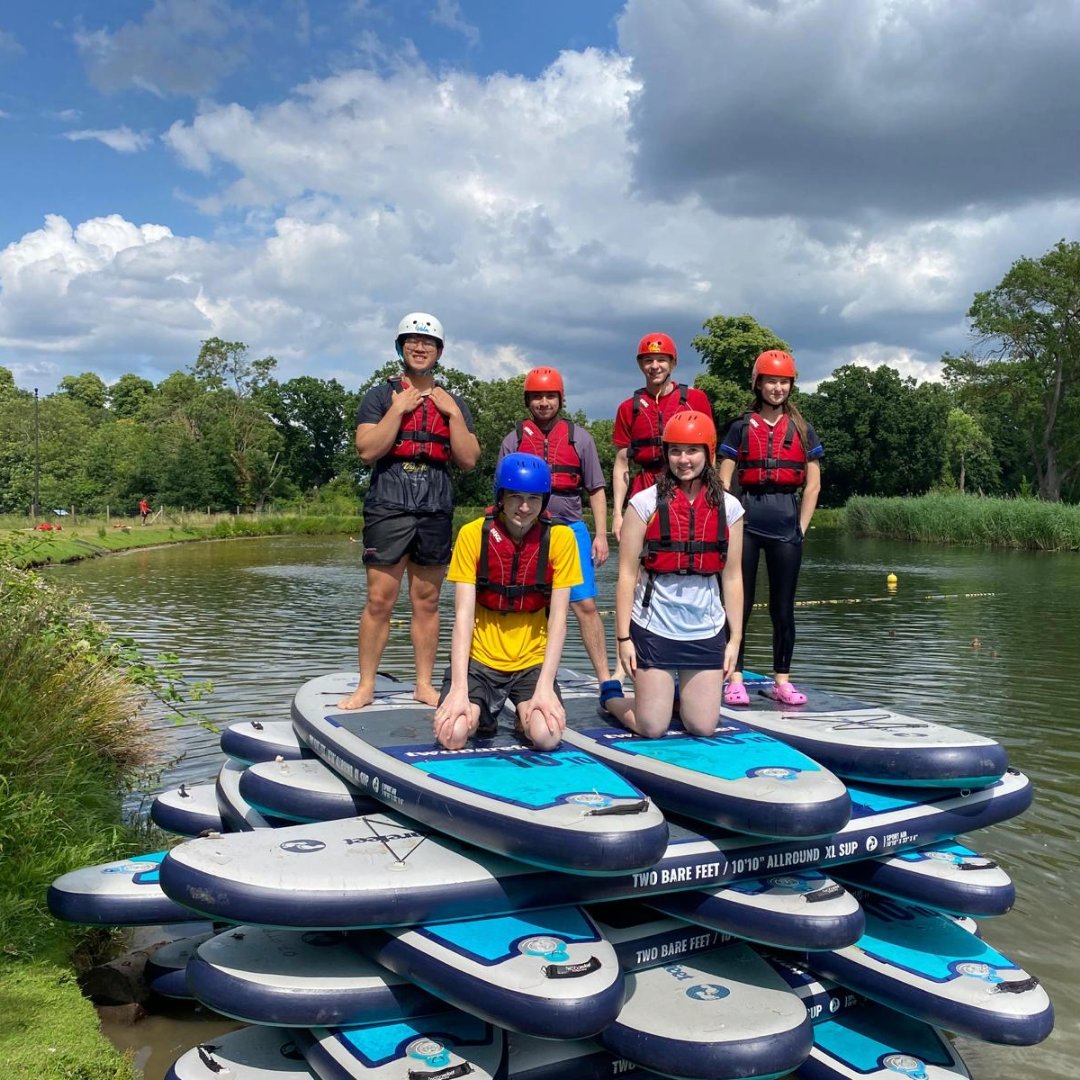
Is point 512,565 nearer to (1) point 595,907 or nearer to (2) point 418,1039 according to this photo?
(1) point 595,907

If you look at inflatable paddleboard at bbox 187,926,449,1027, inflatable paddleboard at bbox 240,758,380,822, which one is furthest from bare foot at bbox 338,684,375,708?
inflatable paddleboard at bbox 187,926,449,1027

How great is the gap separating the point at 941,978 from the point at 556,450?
356cm

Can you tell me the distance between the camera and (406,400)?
17.5 feet

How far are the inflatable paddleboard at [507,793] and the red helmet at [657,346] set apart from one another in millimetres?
2795

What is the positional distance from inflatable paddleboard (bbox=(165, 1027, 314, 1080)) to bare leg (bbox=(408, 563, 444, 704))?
202 centimetres

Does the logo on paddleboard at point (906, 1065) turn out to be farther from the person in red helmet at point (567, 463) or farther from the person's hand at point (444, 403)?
the person's hand at point (444, 403)

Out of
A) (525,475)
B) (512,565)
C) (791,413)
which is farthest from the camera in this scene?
(791,413)

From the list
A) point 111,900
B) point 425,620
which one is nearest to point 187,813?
point 111,900

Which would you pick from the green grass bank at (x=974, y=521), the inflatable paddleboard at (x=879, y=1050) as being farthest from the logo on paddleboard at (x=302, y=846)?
the green grass bank at (x=974, y=521)

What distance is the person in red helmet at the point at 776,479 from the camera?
5.82 metres

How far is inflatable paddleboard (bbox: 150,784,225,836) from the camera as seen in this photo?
5332mm

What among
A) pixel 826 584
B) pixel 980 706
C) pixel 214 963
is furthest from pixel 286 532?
pixel 214 963

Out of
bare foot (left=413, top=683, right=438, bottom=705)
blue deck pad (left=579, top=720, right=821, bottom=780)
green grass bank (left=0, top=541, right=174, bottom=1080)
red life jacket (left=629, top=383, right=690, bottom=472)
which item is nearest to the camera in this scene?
green grass bank (left=0, top=541, right=174, bottom=1080)

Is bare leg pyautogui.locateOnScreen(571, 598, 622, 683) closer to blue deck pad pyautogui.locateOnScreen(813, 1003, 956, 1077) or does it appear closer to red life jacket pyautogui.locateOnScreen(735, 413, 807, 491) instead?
red life jacket pyautogui.locateOnScreen(735, 413, 807, 491)
